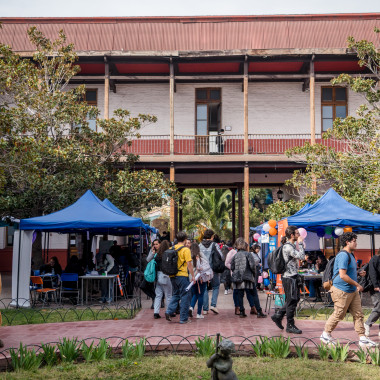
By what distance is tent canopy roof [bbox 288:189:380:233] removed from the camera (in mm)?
10578

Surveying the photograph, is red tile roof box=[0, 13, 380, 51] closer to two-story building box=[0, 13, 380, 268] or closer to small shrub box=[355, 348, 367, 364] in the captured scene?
two-story building box=[0, 13, 380, 268]

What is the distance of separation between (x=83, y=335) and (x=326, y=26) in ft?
53.5

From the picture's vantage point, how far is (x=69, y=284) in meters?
11.5

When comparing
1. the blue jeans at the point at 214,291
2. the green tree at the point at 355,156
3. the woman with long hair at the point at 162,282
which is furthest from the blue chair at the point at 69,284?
the green tree at the point at 355,156

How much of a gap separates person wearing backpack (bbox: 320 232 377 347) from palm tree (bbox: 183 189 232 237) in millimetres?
22596

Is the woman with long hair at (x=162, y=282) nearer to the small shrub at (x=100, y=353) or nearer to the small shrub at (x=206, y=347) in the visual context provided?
the small shrub at (x=206, y=347)

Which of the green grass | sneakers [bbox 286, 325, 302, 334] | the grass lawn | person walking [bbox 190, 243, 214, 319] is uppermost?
person walking [bbox 190, 243, 214, 319]

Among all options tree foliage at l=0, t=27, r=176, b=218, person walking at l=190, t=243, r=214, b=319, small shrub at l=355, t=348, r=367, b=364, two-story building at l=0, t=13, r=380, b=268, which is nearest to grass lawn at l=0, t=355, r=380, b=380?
small shrub at l=355, t=348, r=367, b=364

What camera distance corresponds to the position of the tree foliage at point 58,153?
502 inches

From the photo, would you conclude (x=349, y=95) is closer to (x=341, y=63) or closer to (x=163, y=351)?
(x=341, y=63)

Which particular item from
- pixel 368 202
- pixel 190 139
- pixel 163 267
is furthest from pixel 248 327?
pixel 190 139

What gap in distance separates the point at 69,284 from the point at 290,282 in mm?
6122

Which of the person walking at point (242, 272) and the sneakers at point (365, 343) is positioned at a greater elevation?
the person walking at point (242, 272)

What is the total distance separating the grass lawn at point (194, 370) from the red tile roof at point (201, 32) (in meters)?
15.1
